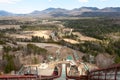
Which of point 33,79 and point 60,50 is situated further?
point 60,50

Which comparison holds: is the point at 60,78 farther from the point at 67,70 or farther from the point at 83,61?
the point at 83,61

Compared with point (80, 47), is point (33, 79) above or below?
above

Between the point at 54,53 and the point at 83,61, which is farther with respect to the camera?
the point at 54,53

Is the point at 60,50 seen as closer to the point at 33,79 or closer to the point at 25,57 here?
the point at 25,57

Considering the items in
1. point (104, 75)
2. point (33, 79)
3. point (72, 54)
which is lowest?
point (72, 54)

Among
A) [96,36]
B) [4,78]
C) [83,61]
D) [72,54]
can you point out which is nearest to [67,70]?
[83,61]

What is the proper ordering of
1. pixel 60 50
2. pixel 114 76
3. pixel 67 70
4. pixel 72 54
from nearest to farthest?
pixel 114 76 → pixel 67 70 → pixel 72 54 → pixel 60 50

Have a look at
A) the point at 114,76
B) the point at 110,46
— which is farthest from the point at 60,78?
the point at 110,46

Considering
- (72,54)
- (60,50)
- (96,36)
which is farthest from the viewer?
(96,36)

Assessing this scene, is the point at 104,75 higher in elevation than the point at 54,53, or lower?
higher
